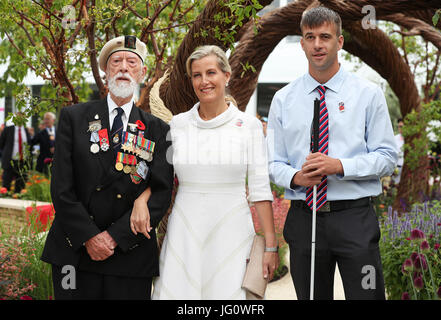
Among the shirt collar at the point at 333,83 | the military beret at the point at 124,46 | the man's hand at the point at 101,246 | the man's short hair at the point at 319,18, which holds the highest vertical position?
the man's short hair at the point at 319,18

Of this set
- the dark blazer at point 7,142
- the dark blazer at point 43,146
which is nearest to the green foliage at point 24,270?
the dark blazer at point 43,146

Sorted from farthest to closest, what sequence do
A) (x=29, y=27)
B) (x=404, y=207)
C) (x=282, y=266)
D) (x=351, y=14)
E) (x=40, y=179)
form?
(x=40, y=179) < (x=404, y=207) < (x=282, y=266) < (x=29, y=27) < (x=351, y=14)

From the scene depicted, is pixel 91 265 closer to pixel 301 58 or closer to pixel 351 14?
pixel 351 14

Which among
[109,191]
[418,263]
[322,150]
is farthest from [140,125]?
[418,263]

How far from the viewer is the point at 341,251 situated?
2590 mm

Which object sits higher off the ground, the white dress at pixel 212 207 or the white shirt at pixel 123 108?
the white shirt at pixel 123 108

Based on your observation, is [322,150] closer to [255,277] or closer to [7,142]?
[255,277]

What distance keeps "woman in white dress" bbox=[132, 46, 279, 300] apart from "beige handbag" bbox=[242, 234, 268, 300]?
0.11 feet

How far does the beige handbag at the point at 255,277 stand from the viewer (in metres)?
2.48

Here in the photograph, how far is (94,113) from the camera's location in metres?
2.58

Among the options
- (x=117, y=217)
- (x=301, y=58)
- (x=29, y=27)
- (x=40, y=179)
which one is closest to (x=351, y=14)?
(x=117, y=217)

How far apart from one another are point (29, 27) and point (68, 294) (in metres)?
3.61

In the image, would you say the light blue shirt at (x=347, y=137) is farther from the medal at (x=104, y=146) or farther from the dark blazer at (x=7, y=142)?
the dark blazer at (x=7, y=142)

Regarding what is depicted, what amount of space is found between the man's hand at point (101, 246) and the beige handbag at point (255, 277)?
2.27ft
